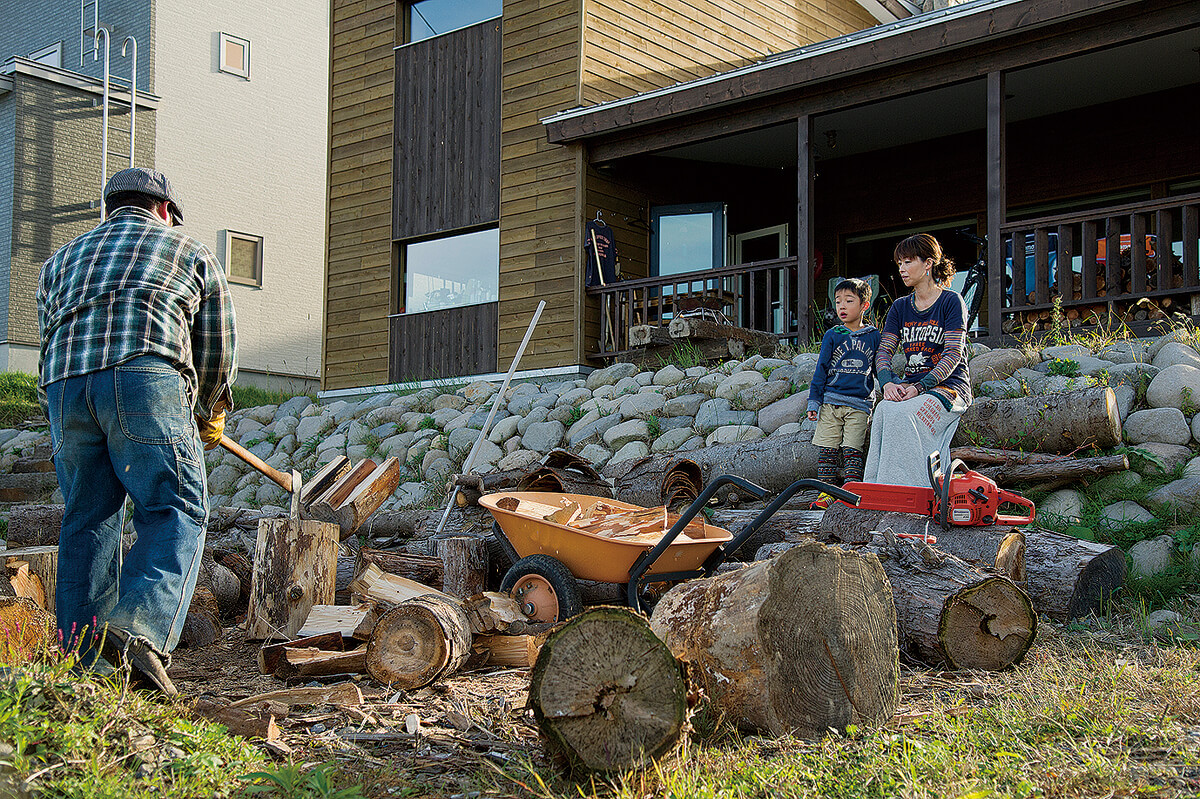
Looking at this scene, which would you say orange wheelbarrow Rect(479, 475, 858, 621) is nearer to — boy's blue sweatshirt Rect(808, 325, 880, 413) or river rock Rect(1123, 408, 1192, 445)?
boy's blue sweatshirt Rect(808, 325, 880, 413)

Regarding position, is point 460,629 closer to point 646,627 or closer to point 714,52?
point 646,627

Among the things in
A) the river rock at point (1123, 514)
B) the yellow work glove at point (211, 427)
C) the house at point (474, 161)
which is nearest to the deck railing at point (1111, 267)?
the river rock at point (1123, 514)

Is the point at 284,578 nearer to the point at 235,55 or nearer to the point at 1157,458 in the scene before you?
the point at 1157,458

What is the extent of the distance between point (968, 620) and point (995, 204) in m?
6.33

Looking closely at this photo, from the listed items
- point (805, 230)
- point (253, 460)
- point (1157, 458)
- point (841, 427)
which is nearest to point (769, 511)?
point (253, 460)

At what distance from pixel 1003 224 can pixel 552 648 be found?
7.97m

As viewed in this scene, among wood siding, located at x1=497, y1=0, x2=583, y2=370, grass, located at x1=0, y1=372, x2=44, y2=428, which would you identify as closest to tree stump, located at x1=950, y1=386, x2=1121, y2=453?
wood siding, located at x1=497, y1=0, x2=583, y2=370

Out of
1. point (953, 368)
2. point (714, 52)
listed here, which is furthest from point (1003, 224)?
point (714, 52)

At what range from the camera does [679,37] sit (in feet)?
45.4

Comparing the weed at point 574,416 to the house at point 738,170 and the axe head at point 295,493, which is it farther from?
the axe head at point 295,493

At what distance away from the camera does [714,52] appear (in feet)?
46.9

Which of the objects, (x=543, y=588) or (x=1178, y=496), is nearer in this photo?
Answer: (x=543, y=588)

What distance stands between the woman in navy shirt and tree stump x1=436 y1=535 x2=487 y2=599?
2.14 meters

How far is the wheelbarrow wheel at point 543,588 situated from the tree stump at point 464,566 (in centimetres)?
63
